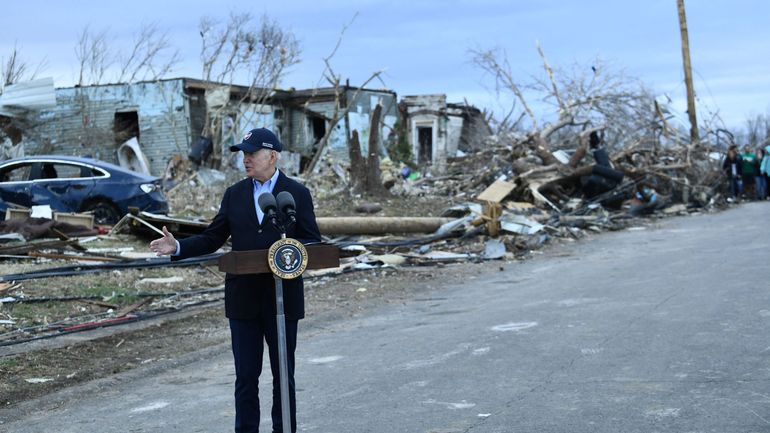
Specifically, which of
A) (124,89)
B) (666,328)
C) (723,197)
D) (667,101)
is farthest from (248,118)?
(666,328)

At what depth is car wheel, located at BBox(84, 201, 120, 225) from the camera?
18.0 meters

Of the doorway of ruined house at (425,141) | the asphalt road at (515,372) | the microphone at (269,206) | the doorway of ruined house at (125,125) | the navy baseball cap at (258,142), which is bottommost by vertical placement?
the asphalt road at (515,372)

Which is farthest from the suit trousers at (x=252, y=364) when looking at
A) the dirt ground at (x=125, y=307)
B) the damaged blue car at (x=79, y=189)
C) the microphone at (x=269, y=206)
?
the damaged blue car at (x=79, y=189)

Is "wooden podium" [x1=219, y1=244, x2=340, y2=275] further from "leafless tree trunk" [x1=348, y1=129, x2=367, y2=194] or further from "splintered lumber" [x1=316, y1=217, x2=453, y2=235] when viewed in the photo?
"leafless tree trunk" [x1=348, y1=129, x2=367, y2=194]

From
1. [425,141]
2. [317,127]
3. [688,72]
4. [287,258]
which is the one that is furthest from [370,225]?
[425,141]

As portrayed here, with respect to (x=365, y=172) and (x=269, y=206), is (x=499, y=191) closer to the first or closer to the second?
(x=365, y=172)

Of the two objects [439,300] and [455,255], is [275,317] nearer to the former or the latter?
[439,300]

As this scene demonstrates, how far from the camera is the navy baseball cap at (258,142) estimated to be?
180 inches

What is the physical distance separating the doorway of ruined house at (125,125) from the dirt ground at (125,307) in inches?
931

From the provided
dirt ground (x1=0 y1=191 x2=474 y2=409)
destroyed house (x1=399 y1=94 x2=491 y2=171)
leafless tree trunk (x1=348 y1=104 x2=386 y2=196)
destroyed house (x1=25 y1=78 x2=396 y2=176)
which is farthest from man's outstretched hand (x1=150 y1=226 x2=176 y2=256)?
destroyed house (x1=399 y1=94 x2=491 y2=171)

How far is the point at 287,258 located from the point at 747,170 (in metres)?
27.7

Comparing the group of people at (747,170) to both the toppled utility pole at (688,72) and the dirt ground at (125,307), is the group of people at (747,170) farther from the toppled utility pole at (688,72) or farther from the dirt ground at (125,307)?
the dirt ground at (125,307)

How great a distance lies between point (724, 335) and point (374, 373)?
3.12m

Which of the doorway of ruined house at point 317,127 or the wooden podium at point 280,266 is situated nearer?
the wooden podium at point 280,266
